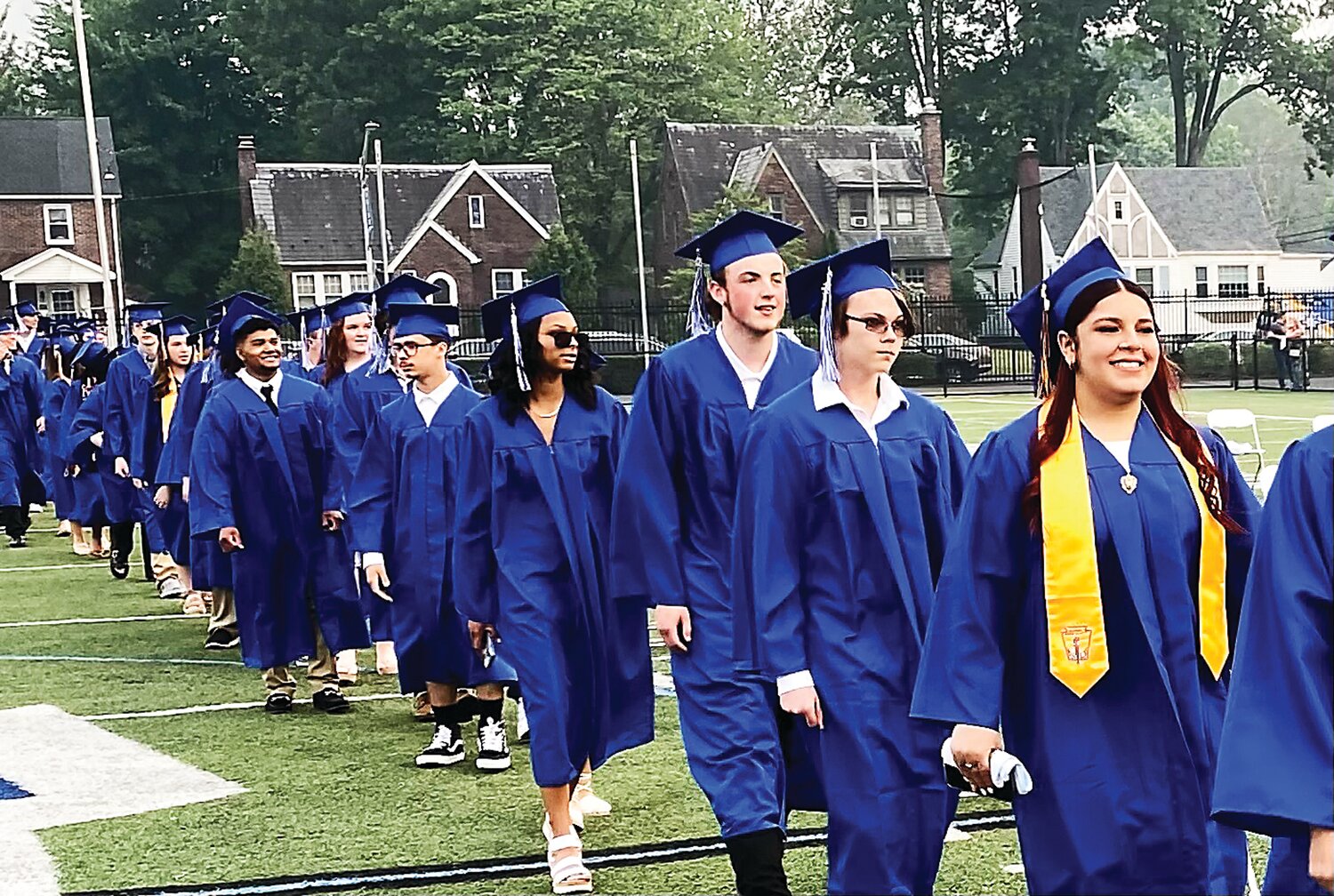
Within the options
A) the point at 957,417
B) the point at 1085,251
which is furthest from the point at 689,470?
the point at 957,417

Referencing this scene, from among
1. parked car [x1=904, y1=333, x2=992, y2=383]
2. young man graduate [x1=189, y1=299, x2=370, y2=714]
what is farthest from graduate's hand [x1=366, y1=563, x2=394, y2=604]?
parked car [x1=904, y1=333, x2=992, y2=383]

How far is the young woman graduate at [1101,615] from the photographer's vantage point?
368 centimetres

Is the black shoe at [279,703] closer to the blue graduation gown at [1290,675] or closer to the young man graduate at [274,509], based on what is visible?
the young man graduate at [274,509]

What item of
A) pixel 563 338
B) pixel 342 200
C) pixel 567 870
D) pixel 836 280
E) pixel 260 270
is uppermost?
pixel 342 200

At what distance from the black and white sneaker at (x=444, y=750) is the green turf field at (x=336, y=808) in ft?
0.23

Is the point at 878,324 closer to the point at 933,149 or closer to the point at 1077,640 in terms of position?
the point at 1077,640

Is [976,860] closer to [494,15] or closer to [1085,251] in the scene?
[1085,251]

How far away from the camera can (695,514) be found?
5598 mm

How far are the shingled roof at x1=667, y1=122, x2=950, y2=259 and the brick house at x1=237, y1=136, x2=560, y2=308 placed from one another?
4623mm

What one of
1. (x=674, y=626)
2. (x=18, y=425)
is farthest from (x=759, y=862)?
(x=18, y=425)

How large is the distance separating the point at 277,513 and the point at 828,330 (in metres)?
4.75

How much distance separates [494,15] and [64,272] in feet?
52.0

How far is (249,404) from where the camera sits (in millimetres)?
8977

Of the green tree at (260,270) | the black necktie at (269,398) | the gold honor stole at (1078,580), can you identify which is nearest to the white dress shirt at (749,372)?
the gold honor stole at (1078,580)
